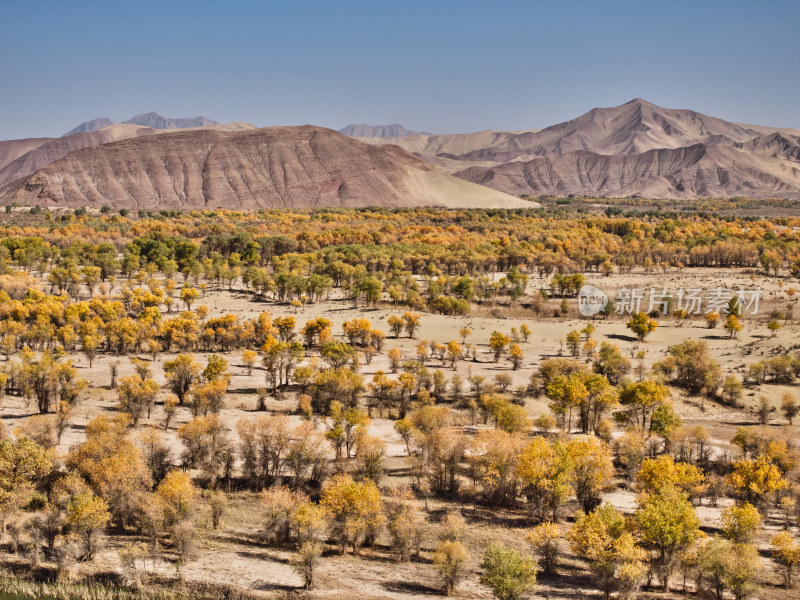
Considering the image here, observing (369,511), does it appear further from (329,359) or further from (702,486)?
(329,359)

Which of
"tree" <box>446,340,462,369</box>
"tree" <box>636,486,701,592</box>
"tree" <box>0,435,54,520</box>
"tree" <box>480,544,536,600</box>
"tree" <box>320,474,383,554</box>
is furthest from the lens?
"tree" <box>446,340,462,369</box>

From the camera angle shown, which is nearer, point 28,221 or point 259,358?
point 259,358

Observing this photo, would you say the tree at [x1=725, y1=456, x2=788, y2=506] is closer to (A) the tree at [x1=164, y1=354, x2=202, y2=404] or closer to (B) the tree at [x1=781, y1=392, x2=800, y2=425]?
(B) the tree at [x1=781, y1=392, x2=800, y2=425]

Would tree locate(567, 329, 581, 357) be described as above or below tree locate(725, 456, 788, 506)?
above

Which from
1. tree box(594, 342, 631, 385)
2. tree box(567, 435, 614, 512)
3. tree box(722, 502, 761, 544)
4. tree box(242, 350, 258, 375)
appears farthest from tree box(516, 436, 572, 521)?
tree box(242, 350, 258, 375)

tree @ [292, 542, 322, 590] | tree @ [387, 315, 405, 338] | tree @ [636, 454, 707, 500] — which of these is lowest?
tree @ [292, 542, 322, 590]

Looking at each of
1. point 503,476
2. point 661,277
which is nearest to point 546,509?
point 503,476
